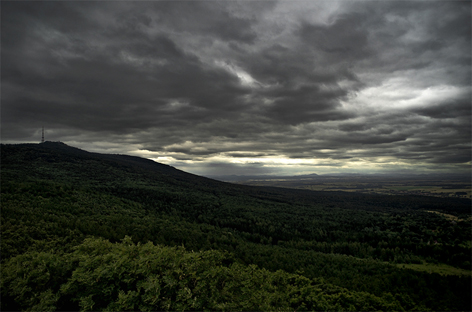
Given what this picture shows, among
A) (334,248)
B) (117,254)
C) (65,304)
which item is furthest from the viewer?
(334,248)

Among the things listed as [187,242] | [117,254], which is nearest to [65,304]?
[117,254]

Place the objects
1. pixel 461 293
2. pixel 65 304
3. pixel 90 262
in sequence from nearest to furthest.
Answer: pixel 65 304, pixel 90 262, pixel 461 293

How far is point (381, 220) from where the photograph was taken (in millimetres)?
69438

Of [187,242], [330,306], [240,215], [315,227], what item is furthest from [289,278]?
[240,215]

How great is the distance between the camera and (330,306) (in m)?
13.8

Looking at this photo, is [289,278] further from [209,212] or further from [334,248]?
[209,212]

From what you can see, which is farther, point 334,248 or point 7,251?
point 334,248

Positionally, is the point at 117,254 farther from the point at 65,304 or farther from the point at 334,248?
the point at 334,248

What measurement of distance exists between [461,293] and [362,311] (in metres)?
11.9

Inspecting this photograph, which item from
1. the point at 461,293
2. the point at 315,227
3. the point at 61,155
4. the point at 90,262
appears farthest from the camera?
the point at 61,155

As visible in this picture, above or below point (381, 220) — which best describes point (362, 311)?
above

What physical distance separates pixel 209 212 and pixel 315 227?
112ft

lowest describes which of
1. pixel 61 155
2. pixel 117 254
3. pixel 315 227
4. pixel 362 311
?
pixel 315 227

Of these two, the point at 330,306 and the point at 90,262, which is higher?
the point at 90,262
